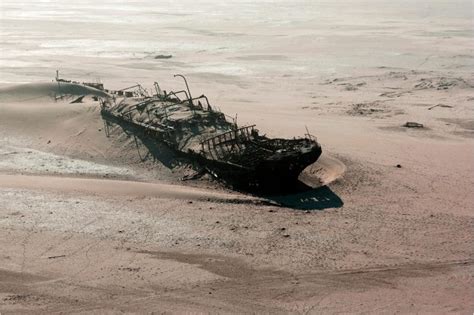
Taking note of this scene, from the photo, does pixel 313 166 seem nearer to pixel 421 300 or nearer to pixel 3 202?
pixel 421 300

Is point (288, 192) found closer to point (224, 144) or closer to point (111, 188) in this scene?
point (224, 144)

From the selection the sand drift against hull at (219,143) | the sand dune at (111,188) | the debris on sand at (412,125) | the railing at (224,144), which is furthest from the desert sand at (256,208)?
the railing at (224,144)

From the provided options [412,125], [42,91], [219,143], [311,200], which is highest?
[219,143]

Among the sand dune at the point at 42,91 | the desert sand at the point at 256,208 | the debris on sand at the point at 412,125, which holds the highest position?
the sand dune at the point at 42,91

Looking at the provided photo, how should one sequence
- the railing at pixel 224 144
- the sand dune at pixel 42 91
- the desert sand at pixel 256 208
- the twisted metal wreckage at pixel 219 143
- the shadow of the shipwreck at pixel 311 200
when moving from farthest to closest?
the sand dune at pixel 42 91, the railing at pixel 224 144, the twisted metal wreckage at pixel 219 143, the shadow of the shipwreck at pixel 311 200, the desert sand at pixel 256 208

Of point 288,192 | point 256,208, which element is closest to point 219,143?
point 288,192

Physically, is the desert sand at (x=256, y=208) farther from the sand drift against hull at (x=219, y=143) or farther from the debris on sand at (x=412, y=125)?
the sand drift against hull at (x=219, y=143)

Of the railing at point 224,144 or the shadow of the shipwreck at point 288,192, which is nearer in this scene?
the shadow of the shipwreck at point 288,192

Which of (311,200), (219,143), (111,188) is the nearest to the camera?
(311,200)
